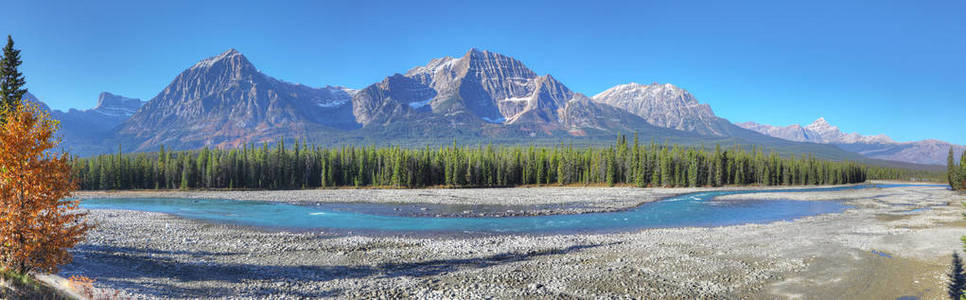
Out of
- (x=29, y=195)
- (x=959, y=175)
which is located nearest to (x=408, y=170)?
(x=29, y=195)

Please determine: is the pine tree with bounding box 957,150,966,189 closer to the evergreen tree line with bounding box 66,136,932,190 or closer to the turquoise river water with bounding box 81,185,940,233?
the evergreen tree line with bounding box 66,136,932,190

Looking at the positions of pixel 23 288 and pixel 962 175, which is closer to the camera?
pixel 23 288

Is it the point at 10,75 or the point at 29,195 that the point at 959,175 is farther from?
the point at 10,75

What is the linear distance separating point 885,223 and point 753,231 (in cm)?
1568

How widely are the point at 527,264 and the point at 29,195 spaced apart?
63.9 feet

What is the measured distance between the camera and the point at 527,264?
21703 mm

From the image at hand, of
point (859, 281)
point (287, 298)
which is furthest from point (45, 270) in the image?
point (859, 281)

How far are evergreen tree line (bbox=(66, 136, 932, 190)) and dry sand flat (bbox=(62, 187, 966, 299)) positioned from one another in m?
74.6

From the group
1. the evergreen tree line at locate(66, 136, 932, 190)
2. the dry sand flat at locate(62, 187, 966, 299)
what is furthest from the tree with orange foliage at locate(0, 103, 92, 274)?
the evergreen tree line at locate(66, 136, 932, 190)

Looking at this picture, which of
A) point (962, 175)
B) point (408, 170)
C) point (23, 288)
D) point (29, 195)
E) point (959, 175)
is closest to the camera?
point (23, 288)

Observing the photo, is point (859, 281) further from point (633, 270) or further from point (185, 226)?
point (185, 226)

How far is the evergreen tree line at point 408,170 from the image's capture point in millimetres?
102000

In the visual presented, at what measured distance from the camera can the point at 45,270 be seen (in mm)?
15203

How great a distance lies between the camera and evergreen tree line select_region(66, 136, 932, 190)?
10200 centimetres
